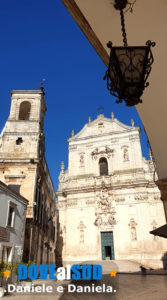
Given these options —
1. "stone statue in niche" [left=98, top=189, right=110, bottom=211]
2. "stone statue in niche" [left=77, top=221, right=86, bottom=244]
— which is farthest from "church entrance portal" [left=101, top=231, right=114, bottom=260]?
"stone statue in niche" [left=98, top=189, right=110, bottom=211]

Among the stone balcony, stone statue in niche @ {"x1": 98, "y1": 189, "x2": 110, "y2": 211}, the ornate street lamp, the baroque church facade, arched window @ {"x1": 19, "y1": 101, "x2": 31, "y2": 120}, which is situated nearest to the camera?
the ornate street lamp

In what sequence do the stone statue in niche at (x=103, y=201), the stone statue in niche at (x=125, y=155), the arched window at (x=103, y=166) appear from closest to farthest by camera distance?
the stone statue in niche at (x=103, y=201) < the stone statue in niche at (x=125, y=155) < the arched window at (x=103, y=166)

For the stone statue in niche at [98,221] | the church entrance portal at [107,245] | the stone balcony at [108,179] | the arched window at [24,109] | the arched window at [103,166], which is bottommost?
the church entrance portal at [107,245]

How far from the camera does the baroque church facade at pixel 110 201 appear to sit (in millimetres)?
23391

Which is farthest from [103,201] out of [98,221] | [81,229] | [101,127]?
[101,127]

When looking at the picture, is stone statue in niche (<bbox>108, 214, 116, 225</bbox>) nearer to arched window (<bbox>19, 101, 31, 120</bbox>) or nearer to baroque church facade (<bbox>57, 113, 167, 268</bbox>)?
baroque church facade (<bbox>57, 113, 167, 268</bbox>)

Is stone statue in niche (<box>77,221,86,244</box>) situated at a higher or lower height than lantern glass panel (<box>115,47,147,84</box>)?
lower

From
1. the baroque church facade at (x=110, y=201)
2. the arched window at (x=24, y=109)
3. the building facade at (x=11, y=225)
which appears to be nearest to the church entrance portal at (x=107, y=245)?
the baroque church facade at (x=110, y=201)

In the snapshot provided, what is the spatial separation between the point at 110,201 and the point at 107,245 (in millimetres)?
4726

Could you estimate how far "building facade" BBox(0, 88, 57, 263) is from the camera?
14.9m

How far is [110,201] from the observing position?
2581cm

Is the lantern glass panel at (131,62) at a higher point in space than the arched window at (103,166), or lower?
lower

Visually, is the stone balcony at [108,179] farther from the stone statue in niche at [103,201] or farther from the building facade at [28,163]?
the building facade at [28,163]

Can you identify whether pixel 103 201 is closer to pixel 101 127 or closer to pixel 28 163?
pixel 101 127
